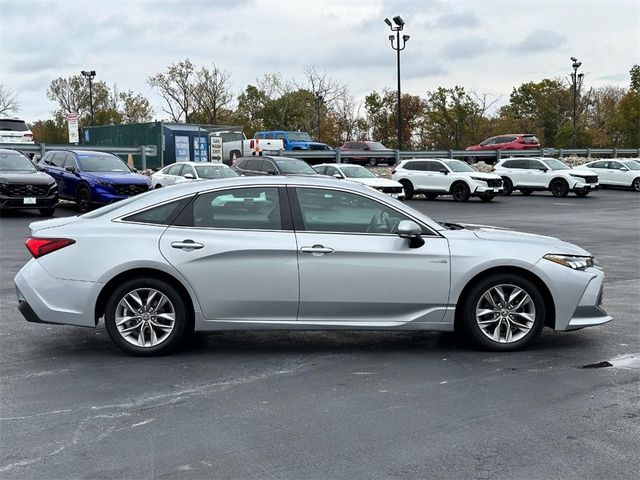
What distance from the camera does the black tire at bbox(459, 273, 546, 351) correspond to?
6539 mm

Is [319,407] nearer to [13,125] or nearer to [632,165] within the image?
[13,125]

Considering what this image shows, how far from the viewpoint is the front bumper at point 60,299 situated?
6.38 metres

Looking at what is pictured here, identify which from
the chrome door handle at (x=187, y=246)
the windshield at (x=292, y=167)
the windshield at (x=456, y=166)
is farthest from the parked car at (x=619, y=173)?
the chrome door handle at (x=187, y=246)

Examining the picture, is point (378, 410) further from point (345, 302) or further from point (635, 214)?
point (635, 214)

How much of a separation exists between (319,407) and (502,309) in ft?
7.07

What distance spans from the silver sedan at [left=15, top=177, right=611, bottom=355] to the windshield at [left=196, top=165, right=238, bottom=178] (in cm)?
1823

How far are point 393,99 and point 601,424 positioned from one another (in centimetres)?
7032

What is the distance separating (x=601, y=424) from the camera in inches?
190

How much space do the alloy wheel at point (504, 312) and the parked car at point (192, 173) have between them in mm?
18397

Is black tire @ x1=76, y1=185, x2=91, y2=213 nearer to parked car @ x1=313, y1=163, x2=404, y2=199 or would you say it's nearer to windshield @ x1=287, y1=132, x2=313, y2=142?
parked car @ x1=313, y1=163, x2=404, y2=199

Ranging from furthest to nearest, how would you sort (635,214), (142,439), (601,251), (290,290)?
(635,214) < (601,251) < (290,290) < (142,439)

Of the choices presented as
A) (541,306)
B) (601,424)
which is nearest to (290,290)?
(541,306)

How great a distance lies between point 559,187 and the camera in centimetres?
3453

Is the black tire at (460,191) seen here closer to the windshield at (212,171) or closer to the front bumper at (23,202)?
the windshield at (212,171)
